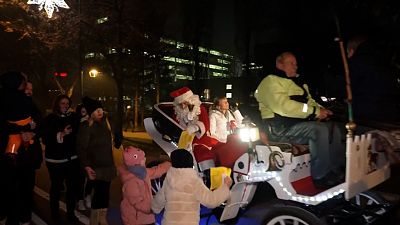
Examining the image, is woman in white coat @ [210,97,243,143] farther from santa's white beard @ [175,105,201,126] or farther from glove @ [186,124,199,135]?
glove @ [186,124,199,135]

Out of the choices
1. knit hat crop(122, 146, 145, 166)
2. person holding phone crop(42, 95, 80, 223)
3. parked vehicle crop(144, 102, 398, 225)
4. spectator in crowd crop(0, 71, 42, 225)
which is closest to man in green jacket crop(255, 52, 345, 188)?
parked vehicle crop(144, 102, 398, 225)

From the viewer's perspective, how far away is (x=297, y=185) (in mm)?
4785

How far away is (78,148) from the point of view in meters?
6.05

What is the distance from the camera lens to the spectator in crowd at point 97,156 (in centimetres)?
577

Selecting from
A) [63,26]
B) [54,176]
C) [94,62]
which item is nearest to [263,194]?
[54,176]

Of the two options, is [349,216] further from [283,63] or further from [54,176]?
[54,176]

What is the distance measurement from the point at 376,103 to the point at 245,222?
1905 mm

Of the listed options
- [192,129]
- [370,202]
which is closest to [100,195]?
[192,129]

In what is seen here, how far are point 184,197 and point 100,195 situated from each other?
1.90 metres

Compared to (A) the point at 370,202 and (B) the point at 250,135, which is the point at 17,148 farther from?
(A) the point at 370,202

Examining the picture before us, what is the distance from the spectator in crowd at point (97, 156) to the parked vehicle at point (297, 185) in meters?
1.61

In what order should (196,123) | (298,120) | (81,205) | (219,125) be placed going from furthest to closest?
(81,205) < (219,125) < (196,123) < (298,120)

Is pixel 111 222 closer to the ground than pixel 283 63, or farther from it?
closer to the ground

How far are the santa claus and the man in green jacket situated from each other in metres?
1.09
